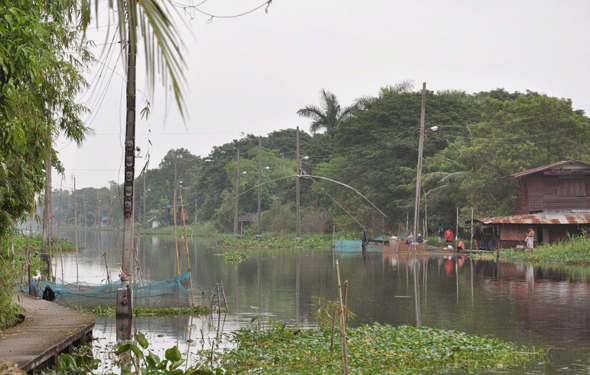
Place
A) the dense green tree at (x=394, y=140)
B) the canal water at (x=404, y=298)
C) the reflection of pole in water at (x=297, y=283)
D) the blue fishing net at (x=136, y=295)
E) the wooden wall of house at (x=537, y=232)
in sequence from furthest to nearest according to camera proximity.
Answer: the dense green tree at (x=394, y=140) → the wooden wall of house at (x=537, y=232) → the reflection of pole in water at (x=297, y=283) → the blue fishing net at (x=136, y=295) → the canal water at (x=404, y=298)

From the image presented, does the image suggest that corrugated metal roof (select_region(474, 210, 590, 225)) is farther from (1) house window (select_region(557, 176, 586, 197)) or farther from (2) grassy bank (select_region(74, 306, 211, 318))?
(2) grassy bank (select_region(74, 306, 211, 318))

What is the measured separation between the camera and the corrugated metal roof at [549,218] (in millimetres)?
34031

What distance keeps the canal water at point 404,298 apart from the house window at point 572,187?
807 cm

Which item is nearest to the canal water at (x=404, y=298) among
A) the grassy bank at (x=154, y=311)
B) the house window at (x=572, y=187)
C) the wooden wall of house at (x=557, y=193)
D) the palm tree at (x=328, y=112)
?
the grassy bank at (x=154, y=311)

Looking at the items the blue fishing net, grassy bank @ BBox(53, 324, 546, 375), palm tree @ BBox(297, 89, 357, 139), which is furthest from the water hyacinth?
palm tree @ BBox(297, 89, 357, 139)

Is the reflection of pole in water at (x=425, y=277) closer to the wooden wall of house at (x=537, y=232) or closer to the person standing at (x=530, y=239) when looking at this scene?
the person standing at (x=530, y=239)

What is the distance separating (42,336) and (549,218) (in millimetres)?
30919

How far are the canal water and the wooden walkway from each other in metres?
0.84

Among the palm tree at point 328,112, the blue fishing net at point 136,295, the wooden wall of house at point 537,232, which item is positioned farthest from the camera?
the palm tree at point 328,112

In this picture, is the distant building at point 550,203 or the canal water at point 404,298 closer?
the canal water at point 404,298

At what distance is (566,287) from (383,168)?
94.3 feet

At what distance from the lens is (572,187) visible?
119 ft

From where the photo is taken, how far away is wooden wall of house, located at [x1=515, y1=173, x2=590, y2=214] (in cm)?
3606

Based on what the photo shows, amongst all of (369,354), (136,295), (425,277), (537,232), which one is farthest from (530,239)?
(369,354)
